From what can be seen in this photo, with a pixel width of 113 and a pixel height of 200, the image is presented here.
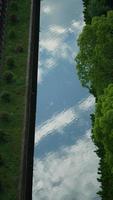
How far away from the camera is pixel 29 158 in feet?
171

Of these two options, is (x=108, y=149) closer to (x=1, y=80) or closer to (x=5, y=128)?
(x=5, y=128)

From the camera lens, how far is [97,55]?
52.4 metres

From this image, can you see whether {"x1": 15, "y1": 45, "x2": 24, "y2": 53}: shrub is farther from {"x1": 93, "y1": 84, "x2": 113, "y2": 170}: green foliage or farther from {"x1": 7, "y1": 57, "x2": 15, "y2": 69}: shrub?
{"x1": 93, "y1": 84, "x2": 113, "y2": 170}: green foliage

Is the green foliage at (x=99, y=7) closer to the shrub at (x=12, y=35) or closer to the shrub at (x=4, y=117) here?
the shrub at (x=12, y=35)

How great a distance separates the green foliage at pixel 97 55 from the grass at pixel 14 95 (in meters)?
7.54

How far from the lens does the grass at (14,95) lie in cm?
5069

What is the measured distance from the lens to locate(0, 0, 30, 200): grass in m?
50.7

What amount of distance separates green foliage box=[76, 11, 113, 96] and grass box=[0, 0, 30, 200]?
24.7ft

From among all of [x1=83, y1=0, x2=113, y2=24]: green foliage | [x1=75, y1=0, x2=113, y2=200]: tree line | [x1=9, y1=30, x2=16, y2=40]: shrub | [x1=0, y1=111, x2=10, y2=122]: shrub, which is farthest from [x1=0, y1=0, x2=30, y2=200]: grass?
[x1=83, y1=0, x2=113, y2=24]: green foliage

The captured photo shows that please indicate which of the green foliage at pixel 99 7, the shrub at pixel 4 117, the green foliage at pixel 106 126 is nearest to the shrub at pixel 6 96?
the shrub at pixel 4 117

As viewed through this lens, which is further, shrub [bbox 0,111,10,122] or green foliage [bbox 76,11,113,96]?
shrub [bbox 0,111,10,122]

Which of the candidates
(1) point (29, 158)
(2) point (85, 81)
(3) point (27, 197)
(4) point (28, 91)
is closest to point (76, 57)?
A: (2) point (85, 81)

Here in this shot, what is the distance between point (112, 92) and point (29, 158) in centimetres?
1116

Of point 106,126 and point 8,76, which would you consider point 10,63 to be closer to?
point 8,76
